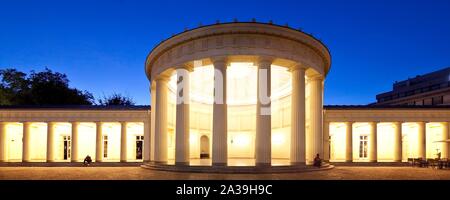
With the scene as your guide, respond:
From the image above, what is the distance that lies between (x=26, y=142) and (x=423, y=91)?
6835 centimetres

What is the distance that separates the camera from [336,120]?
37.4 metres

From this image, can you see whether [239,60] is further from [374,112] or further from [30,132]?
[30,132]

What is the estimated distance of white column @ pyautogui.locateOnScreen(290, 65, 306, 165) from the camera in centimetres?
2636

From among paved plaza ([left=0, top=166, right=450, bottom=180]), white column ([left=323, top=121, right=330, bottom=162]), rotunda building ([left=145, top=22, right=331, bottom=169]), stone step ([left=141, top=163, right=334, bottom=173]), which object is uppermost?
rotunda building ([left=145, top=22, right=331, bottom=169])

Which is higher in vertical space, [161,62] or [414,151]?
[161,62]

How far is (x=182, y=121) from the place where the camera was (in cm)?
2691

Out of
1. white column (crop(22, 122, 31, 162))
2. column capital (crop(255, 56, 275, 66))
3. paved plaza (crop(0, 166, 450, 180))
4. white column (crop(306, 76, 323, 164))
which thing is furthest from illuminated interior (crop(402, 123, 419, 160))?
white column (crop(22, 122, 31, 162))

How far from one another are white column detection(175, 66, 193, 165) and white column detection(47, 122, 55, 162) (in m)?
17.0

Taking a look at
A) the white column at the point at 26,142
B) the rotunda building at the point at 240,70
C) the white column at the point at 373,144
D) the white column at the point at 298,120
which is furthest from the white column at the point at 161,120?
the white column at the point at 373,144

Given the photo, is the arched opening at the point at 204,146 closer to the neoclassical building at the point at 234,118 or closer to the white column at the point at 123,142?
the neoclassical building at the point at 234,118

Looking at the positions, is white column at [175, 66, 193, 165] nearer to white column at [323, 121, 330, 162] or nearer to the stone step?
the stone step

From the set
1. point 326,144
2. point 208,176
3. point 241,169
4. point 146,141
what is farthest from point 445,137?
point 146,141
